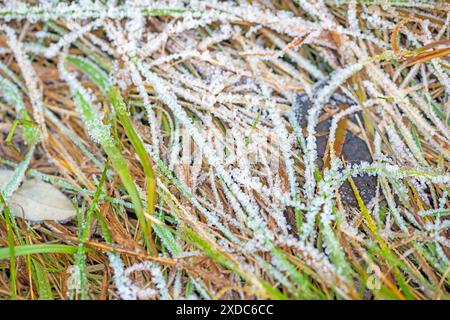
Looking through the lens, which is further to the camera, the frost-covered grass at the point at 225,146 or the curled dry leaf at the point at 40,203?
the curled dry leaf at the point at 40,203

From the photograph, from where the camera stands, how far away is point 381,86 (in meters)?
1.23

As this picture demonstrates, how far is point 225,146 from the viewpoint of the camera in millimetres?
1162

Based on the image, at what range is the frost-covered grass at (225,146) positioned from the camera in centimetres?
97

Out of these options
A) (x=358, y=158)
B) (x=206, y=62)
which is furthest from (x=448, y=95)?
(x=206, y=62)

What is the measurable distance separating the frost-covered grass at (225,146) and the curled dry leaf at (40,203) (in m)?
0.02

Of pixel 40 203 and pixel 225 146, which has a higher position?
pixel 225 146

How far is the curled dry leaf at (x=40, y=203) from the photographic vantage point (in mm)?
1159

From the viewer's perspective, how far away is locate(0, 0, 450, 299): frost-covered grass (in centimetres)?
97

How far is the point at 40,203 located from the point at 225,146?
1.72 ft

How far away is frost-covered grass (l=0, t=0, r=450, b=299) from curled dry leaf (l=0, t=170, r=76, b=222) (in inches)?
0.9

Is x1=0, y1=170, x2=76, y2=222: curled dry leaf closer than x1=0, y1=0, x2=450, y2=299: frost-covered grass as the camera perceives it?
No

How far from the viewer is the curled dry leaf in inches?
45.6

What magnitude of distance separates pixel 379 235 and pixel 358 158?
0.88 feet

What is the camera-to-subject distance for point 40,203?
46.3 inches
